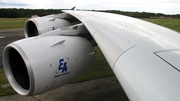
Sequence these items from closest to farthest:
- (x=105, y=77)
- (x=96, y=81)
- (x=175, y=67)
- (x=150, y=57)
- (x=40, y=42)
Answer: (x=175, y=67) < (x=150, y=57) < (x=40, y=42) < (x=96, y=81) < (x=105, y=77)

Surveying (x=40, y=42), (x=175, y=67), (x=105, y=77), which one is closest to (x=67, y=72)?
(x=40, y=42)

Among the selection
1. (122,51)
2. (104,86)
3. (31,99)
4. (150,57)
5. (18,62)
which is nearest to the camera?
(150,57)

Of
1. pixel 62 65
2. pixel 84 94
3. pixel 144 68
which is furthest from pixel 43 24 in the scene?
pixel 144 68

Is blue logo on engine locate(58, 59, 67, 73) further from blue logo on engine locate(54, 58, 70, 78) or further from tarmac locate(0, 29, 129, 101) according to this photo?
tarmac locate(0, 29, 129, 101)

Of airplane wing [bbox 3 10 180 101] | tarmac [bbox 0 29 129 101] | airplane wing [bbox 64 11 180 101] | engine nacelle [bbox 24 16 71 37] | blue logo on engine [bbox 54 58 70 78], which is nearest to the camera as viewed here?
airplane wing [bbox 64 11 180 101]

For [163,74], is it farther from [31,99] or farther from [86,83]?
[86,83]

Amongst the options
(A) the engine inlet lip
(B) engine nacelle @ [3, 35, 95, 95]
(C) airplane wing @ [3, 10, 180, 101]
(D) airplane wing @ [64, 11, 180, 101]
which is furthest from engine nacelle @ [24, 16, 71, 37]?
(D) airplane wing @ [64, 11, 180, 101]
